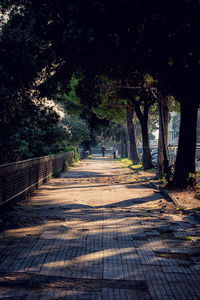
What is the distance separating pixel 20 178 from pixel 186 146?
6.66 metres

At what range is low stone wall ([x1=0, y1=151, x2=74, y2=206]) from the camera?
30.9 feet

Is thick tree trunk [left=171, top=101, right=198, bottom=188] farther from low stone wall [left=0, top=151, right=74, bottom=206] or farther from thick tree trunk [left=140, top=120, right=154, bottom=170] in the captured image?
thick tree trunk [left=140, top=120, right=154, bottom=170]

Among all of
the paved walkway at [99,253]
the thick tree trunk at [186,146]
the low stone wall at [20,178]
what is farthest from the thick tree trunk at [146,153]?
the paved walkway at [99,253]

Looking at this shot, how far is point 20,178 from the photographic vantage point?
1130 centimetres

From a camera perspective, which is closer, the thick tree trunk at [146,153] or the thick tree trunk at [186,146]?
the thick tree trunk at [186,146]

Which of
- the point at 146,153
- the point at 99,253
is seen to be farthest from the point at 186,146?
the point at 146,153

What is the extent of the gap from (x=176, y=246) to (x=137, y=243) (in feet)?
2.22

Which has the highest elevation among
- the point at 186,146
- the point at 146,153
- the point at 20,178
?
the point at 186,146

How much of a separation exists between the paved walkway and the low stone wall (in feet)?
1.73

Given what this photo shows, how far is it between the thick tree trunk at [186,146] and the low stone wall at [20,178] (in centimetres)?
546

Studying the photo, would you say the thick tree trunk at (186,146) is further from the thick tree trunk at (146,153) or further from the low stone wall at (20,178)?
the thick tree trunk at (146,153)

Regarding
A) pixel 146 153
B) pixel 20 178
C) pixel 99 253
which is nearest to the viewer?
pixel 99 253

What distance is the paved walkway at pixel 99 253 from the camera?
430cm

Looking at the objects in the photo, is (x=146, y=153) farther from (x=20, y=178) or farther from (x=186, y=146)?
(x=20, y=178)
